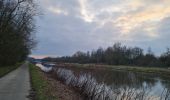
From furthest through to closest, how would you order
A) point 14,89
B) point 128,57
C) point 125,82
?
point 128,57 → point 125,82 → point 14,89

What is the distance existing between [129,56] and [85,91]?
125 meters

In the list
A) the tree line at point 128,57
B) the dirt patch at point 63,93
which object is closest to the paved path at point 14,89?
the dirt patch at point 63,93

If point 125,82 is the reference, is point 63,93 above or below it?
below

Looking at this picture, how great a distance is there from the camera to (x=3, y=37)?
112 ft

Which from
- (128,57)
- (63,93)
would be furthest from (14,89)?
(128,57)

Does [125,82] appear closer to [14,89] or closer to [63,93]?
[63,93]

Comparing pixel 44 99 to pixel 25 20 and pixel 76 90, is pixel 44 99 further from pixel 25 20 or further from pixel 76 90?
pixel 25 20

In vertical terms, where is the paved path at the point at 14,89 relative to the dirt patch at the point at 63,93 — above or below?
above

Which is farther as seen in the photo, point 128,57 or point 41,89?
point 128,57

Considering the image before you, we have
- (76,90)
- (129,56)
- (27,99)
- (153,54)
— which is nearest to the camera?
(27,99)

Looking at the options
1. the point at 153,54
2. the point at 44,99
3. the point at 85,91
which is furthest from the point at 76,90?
the point at 153,54

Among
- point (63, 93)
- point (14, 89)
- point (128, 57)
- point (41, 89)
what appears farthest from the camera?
point (128, 57)

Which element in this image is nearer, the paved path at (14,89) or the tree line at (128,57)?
the paved path at (14,89)

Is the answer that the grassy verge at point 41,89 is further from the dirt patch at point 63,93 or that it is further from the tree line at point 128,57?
the tree line at point 128,57
